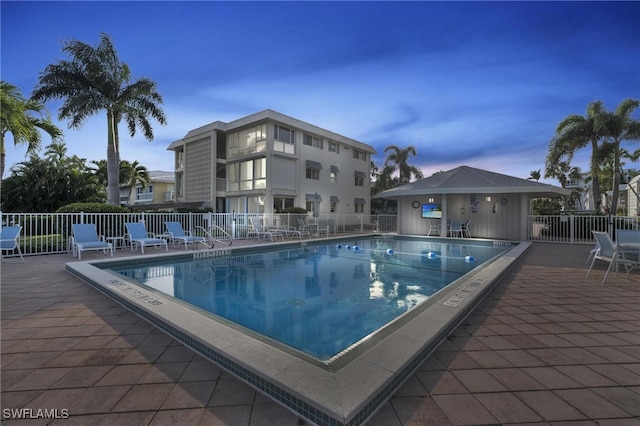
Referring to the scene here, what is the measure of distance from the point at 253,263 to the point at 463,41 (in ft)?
33.7

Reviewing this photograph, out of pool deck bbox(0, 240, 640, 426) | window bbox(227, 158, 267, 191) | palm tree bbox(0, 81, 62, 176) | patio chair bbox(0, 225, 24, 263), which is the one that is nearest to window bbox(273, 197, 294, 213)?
window bbox(227, 158, 267, 191)

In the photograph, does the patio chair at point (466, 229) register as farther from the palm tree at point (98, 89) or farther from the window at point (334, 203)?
the palm tree at point (98, 89)

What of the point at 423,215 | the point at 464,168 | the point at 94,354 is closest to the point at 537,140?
the point at 464,168

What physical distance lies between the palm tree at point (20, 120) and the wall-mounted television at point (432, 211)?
1695 centimetres

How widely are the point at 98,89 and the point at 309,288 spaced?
16.0 metres

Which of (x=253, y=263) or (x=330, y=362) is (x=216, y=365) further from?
(x=253, y=263)

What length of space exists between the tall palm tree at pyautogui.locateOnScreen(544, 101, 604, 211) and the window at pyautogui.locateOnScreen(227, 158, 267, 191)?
17.8 metres

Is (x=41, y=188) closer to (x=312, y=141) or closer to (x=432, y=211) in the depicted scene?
(x=312, y=141)

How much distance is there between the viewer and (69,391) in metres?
2.15

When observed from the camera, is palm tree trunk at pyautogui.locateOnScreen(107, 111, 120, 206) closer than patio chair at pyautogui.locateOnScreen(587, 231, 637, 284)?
No

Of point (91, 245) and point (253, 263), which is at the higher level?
point (91, 245)

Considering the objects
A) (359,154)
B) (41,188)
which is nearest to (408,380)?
(41,188)

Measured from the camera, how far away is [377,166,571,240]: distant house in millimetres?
14062

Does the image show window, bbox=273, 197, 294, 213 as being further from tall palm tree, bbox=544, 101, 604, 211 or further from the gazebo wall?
tall palm tree, bbox=544, 101, 604, 211
